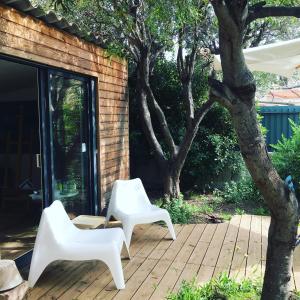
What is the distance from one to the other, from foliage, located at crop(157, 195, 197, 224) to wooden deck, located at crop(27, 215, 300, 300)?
1.46 feet

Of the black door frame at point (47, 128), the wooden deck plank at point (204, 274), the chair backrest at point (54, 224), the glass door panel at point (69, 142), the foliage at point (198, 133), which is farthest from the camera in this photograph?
the foliage at point (198, 133)

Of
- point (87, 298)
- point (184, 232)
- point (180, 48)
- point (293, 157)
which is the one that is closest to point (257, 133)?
point (87, 298)

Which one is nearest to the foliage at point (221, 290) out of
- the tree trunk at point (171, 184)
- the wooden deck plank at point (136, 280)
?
the wooden deck plank at point (136, 280)

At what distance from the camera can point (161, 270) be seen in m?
3.74

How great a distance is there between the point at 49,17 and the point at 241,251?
329 centimetres

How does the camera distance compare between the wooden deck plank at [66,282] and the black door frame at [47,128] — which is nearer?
the wooden deck plank at [66,282]

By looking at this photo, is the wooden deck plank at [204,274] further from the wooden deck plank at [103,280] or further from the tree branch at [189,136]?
the tree branch at [189,136]

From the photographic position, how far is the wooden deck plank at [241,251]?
3.68 metres

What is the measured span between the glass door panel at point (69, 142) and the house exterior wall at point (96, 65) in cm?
24

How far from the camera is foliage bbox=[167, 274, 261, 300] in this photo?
9.83 feet

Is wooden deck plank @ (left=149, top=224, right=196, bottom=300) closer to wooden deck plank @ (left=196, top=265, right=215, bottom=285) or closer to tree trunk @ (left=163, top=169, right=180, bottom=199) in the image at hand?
wooden deck plank @ (left=196, top=265, right=215, bottom=285)

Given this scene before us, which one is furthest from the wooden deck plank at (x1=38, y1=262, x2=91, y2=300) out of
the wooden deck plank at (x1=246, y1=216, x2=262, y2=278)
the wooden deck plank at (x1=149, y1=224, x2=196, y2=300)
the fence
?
the fence

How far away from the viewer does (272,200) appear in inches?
91.7

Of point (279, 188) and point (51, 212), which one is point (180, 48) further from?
point (279, 188)
